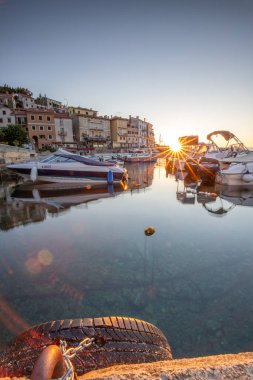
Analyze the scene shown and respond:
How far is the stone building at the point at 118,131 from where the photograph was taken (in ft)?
220

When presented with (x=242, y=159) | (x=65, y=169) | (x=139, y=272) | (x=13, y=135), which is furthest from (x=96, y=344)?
(x=13, y=135)

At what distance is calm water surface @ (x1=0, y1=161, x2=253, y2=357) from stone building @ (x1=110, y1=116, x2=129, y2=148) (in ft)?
201

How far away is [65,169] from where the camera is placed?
567 inches

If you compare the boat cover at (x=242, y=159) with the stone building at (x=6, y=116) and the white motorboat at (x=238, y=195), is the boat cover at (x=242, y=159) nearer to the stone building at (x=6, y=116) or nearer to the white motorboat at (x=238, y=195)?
the white motorboat at (x=238, y=195)

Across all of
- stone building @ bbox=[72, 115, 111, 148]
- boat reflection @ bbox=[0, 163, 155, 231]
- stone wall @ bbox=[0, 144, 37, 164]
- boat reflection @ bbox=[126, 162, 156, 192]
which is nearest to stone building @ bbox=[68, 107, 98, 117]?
stone building @ bbox=[72, 115, 111, 148]

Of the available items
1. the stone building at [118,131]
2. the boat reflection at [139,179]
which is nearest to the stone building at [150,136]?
the stone building at [118,131]

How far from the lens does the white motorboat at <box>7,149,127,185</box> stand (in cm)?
1416

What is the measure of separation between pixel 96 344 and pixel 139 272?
2.41 metres

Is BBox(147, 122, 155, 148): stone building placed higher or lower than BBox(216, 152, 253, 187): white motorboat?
higher

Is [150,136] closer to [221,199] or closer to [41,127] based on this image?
[41,127]

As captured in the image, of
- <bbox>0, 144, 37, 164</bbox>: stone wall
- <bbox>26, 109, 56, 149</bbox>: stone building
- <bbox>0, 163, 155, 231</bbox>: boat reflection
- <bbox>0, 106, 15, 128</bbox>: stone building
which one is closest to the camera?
<bbox>0, 163, 155, 231</bbox>: boat reflection

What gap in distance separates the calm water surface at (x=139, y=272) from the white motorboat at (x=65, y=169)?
19.7ft

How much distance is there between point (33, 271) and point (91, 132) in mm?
59185

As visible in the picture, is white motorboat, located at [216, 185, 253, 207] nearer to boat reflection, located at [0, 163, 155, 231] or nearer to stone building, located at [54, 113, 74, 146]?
boat reflection, located at [0, 163, 155, 231]
